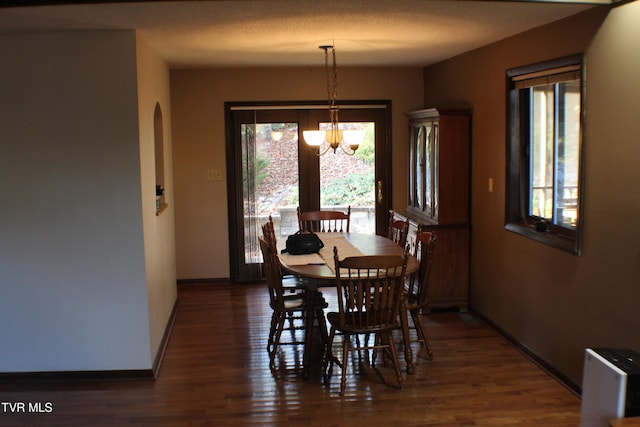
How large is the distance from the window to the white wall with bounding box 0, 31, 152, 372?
2.70 metres

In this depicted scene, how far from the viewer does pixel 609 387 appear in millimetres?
2834

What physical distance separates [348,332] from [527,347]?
57.5 inches

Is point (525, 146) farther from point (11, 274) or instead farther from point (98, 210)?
point (11, 274)

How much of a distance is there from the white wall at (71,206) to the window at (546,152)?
2703 millimetres

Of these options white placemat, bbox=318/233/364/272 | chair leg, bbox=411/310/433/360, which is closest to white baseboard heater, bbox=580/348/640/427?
chair leg, bbox=411/310/433/360

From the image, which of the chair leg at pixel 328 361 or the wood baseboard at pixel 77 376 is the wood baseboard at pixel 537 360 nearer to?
the chair leg at pixel 328 361

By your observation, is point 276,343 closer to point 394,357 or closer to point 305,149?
point 394,357

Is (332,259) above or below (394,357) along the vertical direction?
above

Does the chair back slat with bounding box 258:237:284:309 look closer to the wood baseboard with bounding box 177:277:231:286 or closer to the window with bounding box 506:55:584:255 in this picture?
the window with bounding box 506:55:584:255

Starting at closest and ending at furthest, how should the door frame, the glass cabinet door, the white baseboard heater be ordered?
the white baseboard heater → the glass cabinet door → the door frame

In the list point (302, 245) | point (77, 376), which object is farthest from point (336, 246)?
point (77, 376)

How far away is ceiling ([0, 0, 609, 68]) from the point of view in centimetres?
346

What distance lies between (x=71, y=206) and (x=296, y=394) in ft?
6.18

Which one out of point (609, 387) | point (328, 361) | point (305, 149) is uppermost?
point (305, 149)
